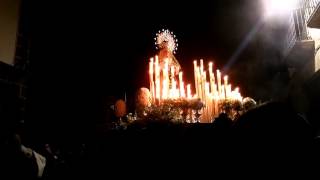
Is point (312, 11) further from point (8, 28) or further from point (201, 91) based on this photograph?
point (8, 28)

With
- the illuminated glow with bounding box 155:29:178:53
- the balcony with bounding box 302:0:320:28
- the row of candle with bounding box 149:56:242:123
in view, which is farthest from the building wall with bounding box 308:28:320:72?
the illuminated glow with bounding box 155:29:178:53

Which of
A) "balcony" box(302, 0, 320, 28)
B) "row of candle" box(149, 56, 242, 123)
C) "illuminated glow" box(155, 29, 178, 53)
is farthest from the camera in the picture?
"illuminated glow" box(155, 29, 178, 53)

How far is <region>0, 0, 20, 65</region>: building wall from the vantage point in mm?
11578

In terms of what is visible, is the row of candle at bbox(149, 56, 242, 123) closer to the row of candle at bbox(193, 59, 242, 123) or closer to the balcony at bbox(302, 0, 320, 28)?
the row of candle at bbox(193, 59, 242, 123)

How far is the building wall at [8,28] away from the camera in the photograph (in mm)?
11578

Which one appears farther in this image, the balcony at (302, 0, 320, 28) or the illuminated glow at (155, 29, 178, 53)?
the illuminated glow at (155, 29, 178, 53)

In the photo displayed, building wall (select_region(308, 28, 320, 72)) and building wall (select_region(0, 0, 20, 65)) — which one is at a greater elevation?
building wall (select_region(0, 0, 20, 65))

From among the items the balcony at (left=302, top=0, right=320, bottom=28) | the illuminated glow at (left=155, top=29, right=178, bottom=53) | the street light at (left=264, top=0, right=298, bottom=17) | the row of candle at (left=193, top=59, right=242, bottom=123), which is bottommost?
the row of candle at (left=193, top=59, right=242, bottom=123)

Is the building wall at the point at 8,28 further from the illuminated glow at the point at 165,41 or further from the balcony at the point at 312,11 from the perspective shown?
the balcony at the point at 312,11

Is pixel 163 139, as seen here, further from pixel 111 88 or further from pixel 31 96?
pixel 31 96

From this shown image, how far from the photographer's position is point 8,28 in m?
12.0

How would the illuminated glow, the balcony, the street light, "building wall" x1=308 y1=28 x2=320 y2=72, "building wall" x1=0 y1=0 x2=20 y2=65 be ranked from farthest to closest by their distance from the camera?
"building wall" x1=0 y1=0 x2=20 y2=65, the street light, "building wall" x1=308 y1=28 x2=320 y2=72, the illuminated glow, the balcony

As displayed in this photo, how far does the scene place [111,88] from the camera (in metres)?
11.5

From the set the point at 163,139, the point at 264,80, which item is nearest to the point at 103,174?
the point at 163,139
